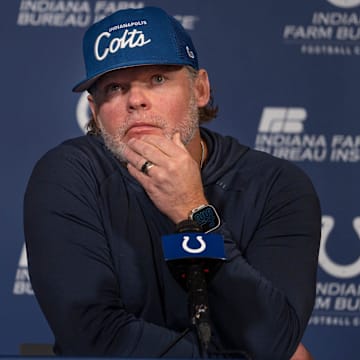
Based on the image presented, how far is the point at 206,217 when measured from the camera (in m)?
2.04

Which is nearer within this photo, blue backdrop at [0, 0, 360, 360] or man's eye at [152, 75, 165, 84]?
man's eye at [152, 75, 165, 84]

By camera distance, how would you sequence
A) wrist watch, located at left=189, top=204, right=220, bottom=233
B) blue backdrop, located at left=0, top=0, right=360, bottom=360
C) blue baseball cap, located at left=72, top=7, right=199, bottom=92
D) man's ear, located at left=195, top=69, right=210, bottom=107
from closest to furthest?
wrist watch, located at left=189, top=204, right=220, bottom=233
blue baseball cap, located at left=72, top=7, right=199, bottom=92
man's ear, located at left=195, top=69, right=210, bottom=107
blue backdrop, located at left=0, top=0, right=360, bottom=360

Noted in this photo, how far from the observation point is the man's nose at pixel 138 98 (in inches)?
85.6

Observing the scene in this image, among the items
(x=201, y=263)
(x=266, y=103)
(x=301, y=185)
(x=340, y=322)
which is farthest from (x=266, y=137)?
(x=201, y=263)

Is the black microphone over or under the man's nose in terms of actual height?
under

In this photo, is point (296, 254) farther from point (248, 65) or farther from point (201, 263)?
point (248, 65)

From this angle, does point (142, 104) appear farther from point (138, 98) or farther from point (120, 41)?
point (120, 41)

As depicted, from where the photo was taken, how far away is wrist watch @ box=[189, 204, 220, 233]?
6.65 ft

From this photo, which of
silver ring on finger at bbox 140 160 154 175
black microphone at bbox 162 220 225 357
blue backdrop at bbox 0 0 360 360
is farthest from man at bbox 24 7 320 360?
blue backdrop at bbox 0 0 360 360

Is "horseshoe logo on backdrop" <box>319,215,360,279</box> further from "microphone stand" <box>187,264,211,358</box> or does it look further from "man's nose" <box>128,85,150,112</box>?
"microphone stand" <box>187,264,211,358</box>

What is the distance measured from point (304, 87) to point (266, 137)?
8.6 inches

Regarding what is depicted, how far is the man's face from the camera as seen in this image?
218 centimetres

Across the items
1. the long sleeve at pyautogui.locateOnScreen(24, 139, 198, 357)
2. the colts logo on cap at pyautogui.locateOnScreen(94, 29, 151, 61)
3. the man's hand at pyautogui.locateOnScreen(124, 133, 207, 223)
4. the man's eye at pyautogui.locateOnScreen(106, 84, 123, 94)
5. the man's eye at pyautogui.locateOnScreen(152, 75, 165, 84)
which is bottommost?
the long sleeve at pyautogui.locateOnScreen(24, 139, 198, 357)

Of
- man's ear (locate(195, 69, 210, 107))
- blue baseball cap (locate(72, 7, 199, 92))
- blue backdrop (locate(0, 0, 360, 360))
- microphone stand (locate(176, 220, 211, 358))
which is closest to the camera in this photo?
microphone stand (locate(176, 220, 211, 358))
